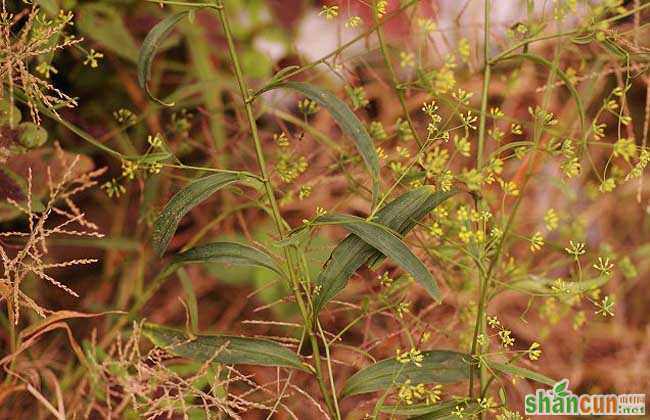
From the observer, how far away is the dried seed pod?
0.87 meters

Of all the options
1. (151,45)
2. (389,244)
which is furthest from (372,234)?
(151,45)

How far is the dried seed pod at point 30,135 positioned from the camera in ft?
2.86

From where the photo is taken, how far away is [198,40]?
136 cm

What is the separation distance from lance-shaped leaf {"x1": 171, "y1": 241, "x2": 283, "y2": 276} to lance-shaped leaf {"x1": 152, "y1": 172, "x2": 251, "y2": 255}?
1.7 inches

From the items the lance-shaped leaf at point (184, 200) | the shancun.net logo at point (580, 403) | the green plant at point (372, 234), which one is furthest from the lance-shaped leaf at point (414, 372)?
the shancun.net logo at point (580, 403)

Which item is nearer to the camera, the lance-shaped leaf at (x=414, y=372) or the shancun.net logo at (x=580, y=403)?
the lance-shaped leaf at (x=414, y=372)

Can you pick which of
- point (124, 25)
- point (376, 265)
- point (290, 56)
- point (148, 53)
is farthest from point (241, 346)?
point (290, 56)

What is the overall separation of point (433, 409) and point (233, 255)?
0.75 ft

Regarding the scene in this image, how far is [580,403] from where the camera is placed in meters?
1.26

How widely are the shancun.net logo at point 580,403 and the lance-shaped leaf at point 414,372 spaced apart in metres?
0.35

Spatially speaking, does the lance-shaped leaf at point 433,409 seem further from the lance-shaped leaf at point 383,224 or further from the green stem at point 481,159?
the lance-shaped leaf at point 383,224

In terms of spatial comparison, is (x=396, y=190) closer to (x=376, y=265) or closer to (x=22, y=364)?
(x=376, y=265)

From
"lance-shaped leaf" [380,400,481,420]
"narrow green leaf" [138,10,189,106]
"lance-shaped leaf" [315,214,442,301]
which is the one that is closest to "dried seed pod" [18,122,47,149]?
"narrow green leaf" [138,10,189,106]

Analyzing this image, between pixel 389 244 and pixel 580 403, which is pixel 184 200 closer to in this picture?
pixel 389 244
